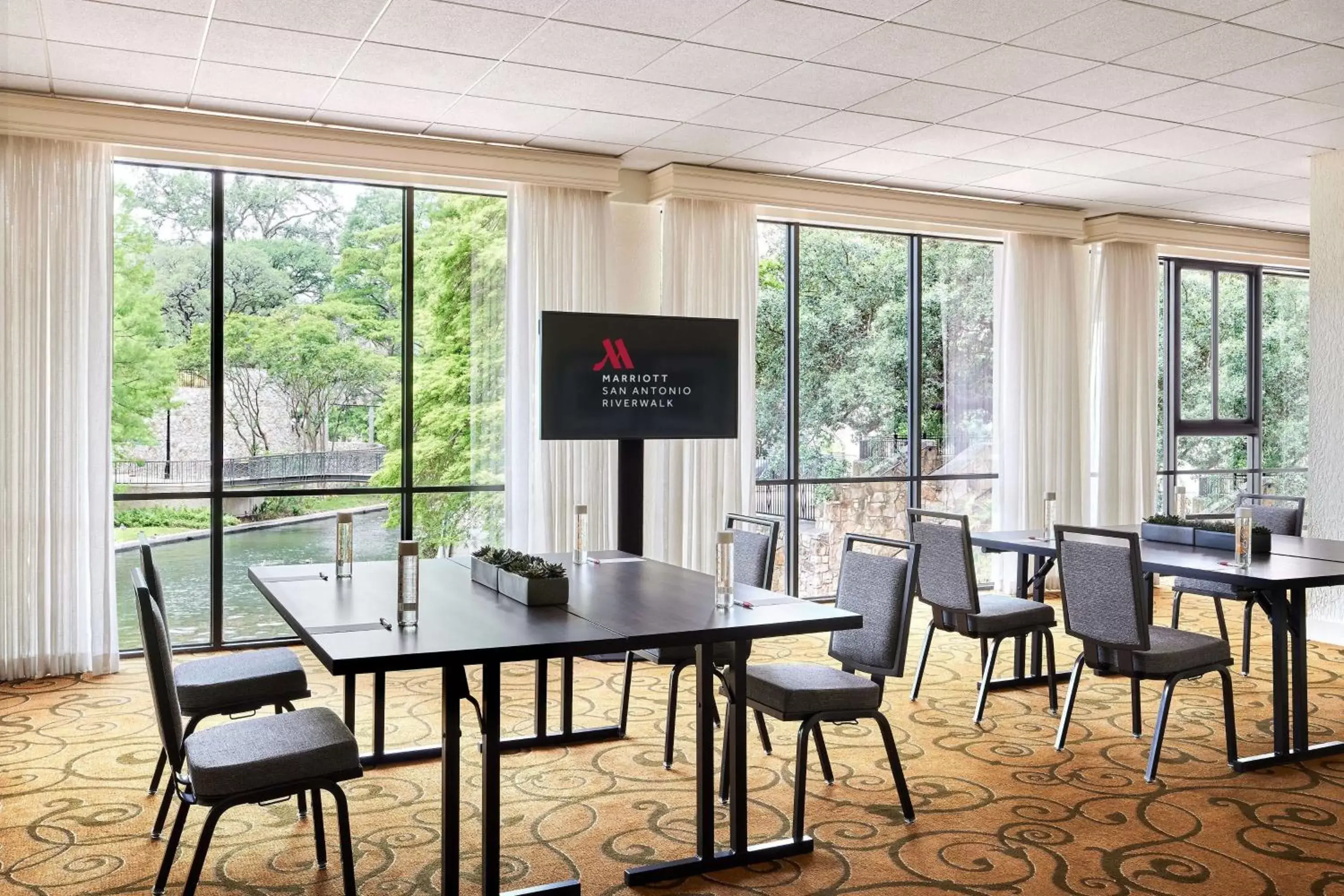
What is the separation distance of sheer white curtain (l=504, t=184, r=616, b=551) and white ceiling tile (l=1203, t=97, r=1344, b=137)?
11.9ft

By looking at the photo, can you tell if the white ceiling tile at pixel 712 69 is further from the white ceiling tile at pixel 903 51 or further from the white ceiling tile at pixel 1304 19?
the white ceiling tile at pixel 1304 19

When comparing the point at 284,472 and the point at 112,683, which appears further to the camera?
the point at 284,472

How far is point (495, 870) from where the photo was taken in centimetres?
320

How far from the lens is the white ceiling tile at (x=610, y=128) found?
6145mm

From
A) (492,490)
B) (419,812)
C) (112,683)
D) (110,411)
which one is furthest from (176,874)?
(492,490)

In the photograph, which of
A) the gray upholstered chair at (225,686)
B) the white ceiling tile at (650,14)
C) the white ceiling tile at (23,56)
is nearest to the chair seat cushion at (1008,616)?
the white ceiling tile at (650,14)

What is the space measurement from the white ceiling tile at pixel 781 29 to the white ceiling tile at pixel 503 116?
136 centimetres

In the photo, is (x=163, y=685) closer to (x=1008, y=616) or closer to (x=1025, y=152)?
(x=1008, y=616)

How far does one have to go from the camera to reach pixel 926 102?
19.0ft

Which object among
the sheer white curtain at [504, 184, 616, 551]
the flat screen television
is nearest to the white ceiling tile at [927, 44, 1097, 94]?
the flat screen television

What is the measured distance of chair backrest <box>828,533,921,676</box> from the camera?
3.90 metres

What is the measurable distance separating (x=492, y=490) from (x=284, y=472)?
4.07 ft

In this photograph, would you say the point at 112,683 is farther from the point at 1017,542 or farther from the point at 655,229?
the point at 1017,542

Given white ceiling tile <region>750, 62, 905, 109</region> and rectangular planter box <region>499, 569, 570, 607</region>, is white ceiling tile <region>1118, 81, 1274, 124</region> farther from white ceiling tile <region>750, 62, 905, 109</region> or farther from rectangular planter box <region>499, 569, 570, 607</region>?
rectangular planter box <region>499, 569, 570, 607</region>
